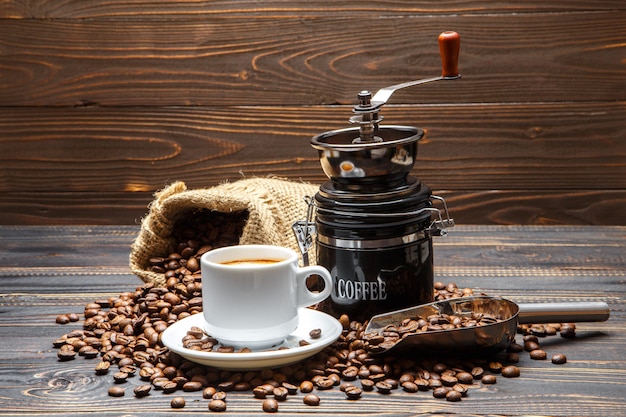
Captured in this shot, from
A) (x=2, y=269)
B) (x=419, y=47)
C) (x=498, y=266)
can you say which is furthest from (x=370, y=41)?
(x=2, y=269)

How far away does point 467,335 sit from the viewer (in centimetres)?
123

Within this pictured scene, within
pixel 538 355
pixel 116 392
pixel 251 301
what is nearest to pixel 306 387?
pixel 251 301

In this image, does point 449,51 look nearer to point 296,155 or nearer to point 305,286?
point 305,286

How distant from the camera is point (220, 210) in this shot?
5.47 ft

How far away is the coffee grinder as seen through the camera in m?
1.37

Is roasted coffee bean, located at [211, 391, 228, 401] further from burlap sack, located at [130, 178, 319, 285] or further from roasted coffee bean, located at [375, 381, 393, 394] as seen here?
burlap sack, located at [130, 178, 319, 285]

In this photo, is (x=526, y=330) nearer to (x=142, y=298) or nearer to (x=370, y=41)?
(x=142, y=298)

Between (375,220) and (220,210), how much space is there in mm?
404

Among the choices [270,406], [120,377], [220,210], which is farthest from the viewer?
[220,210]

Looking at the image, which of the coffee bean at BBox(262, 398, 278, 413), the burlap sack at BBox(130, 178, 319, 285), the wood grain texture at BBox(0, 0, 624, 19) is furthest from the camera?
the wood grain texture at BBox(0, 0, 624, 19)

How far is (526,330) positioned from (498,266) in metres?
0.45

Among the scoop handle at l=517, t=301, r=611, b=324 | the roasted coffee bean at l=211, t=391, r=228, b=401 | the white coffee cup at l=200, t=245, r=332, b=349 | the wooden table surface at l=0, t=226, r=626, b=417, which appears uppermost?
the white coffee cup at l=200, t=245, r=332, b=349

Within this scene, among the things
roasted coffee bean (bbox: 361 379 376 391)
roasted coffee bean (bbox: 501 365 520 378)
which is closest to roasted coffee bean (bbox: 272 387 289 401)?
roasted coffee bean (bbox: 361 379 376 391)

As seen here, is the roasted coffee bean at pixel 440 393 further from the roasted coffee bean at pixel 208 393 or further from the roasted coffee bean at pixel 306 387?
the roasted coffee bean at pixel 208 393
